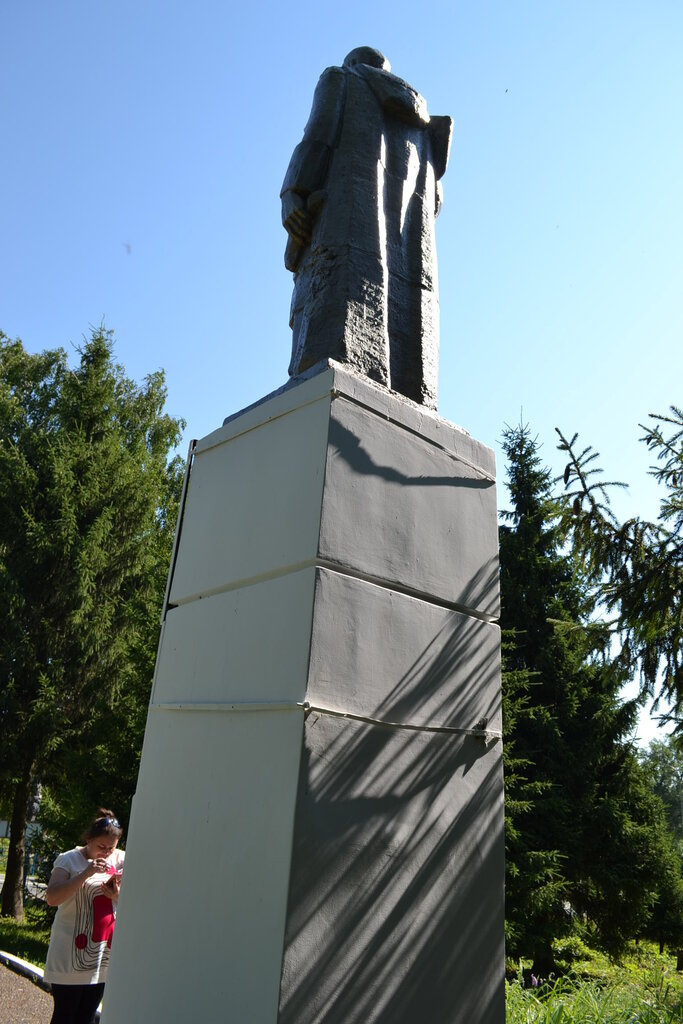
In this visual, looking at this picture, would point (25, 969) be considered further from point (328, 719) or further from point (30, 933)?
point (328, 719)

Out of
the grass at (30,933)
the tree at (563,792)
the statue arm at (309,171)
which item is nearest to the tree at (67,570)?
the grass at (30,933)

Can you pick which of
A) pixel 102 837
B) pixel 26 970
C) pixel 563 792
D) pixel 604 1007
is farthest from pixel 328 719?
pixel 563 792

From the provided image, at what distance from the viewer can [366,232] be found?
328 cm

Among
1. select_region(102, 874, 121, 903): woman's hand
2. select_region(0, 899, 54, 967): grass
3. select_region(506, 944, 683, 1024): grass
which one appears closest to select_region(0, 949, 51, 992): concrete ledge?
select_region(0, 899, 54, 967): grass

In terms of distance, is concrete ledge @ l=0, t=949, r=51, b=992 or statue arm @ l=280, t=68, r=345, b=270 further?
concrete ledge @ l=0, t=949, r=51, b=992

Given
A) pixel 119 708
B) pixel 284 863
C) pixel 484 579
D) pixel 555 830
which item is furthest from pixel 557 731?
pixel 284 863

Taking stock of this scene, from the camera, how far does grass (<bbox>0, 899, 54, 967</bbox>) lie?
33.0 feet

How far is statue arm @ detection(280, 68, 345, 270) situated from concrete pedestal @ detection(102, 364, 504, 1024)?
1071 millimetres

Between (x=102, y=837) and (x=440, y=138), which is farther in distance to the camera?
(x=440, y=138)

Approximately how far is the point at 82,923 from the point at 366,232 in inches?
141

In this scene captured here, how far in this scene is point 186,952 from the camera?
211cm

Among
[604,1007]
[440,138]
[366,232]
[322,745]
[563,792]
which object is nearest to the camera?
[322,745]

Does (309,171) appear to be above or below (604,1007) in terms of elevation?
above

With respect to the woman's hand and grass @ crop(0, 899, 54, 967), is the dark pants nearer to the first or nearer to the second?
the woman's hand
